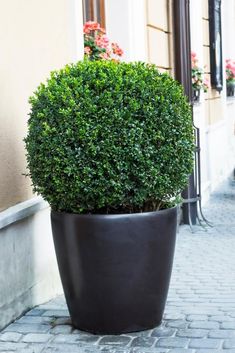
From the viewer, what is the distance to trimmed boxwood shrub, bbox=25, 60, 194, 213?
468 cm

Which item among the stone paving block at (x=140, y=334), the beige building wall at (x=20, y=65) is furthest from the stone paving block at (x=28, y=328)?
the beige building wall at (x=20, y=65)

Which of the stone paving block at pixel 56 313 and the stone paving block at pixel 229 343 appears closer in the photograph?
the stone paving block at pixel 229 343

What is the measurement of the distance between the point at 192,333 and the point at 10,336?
3.47 ft

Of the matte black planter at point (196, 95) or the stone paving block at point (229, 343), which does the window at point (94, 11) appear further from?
the stone paving block at point (229, 343)

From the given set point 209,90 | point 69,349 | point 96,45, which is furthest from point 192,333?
point 209,90

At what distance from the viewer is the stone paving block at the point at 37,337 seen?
4.87 meters

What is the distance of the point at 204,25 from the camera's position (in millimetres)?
12391

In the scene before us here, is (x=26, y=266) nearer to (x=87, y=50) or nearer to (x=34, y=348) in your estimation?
(x=34, y=348)

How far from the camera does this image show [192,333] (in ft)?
16.1

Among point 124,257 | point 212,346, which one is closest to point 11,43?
point 124,257

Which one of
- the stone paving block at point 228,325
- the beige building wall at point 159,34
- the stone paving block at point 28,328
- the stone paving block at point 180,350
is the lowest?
the stone paving block at point 228,325

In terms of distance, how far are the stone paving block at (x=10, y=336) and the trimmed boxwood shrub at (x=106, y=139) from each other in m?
0.78

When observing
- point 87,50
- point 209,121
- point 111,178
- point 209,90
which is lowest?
point 111,178

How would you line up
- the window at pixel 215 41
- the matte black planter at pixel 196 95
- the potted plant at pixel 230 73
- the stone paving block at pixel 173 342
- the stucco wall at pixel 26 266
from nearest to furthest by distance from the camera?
the stone paving block at pixel 173 342
the stucco wall at pixel 26 266
the matte black planter at pixel 196 95
the window at pixel 215 41
the potted plant at pixel 230 73
